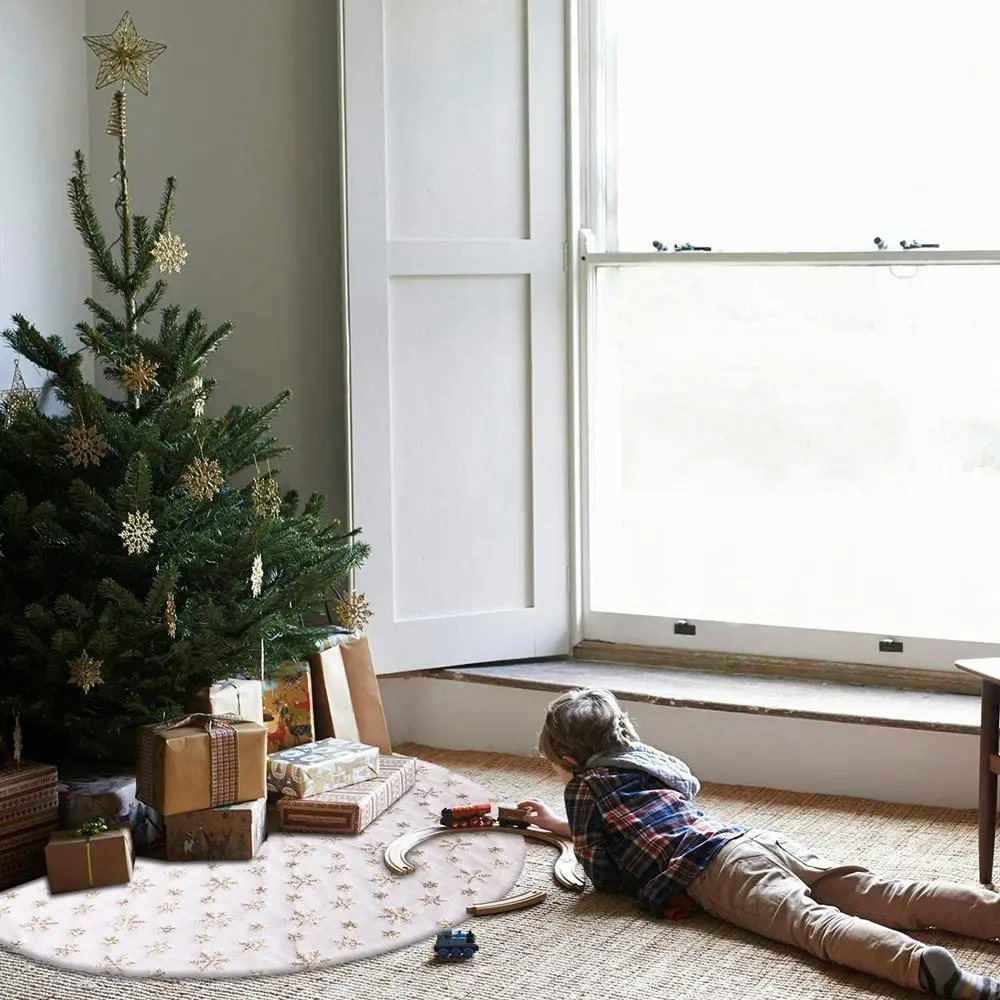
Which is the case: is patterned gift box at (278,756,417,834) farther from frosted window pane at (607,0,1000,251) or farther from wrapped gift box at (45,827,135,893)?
frosted window pane at (607,0,1000,251)

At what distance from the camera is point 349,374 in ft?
12.3

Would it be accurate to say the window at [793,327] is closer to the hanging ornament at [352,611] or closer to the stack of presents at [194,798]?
the hanging ornament at [352,611]

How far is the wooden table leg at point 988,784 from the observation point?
277cm

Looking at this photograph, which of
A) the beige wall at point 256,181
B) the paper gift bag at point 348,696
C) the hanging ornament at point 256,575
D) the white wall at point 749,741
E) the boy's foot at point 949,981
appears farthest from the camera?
the beige wall at point 256,181

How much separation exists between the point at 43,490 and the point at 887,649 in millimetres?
2175

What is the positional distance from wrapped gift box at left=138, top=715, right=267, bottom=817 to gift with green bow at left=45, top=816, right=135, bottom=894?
0.13 m

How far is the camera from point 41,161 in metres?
3.70

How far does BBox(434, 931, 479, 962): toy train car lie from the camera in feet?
7.95

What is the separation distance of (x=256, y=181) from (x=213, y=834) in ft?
6.14

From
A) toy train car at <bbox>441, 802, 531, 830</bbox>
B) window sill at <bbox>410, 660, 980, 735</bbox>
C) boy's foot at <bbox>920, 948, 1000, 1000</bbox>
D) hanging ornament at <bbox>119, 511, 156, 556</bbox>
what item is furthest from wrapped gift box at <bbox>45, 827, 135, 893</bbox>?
boy's foot at <bbox>920, 948, 1000, 1000</bbox>

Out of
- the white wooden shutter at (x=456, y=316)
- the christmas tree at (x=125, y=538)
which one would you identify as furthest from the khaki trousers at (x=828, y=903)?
the white wooden shutter at (x=456, y=316)

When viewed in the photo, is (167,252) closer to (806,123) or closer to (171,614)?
(171,614)

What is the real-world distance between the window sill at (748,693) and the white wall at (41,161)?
56.8 inches

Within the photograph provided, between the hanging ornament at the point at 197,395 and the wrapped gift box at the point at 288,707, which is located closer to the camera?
the hanging ornament at the point at 197,395
